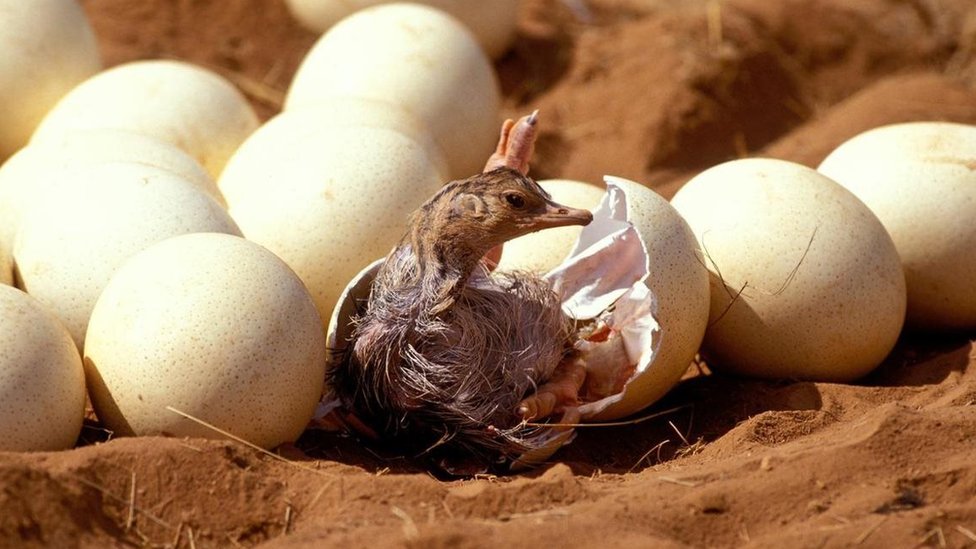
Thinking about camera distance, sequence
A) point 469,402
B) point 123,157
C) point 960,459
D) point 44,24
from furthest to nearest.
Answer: point 44,24 < point 123,157 < point 469,402 < point 960,459

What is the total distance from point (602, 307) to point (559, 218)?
585 mm

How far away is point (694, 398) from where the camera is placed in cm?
513

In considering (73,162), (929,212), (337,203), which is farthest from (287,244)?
(929,212)

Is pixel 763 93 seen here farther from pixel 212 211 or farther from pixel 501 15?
pixel 212 211

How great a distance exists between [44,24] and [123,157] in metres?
1.53

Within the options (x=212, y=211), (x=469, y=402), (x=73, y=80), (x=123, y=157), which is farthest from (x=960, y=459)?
(x=73, y=80)

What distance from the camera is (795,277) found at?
4949 mm

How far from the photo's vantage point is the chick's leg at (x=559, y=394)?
4.44 m

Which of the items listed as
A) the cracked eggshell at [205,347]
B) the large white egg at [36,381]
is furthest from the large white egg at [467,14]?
the large white egg at [36,381]

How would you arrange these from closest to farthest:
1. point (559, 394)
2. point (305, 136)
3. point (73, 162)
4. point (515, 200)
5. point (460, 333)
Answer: point (515, 200)
point (460, 333)
point (559, 394)
point (73, 162)
point (305, 136)

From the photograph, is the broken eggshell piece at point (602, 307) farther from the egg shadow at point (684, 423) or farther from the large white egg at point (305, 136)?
the large white egg at point (305, 136)

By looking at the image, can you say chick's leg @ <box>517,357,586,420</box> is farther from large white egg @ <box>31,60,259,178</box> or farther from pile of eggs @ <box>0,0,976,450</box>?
large white egg @ <box>31,60,259,178</box>

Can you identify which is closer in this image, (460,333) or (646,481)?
(646,481)

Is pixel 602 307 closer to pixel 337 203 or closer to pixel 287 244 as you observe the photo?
pixel 337 203
